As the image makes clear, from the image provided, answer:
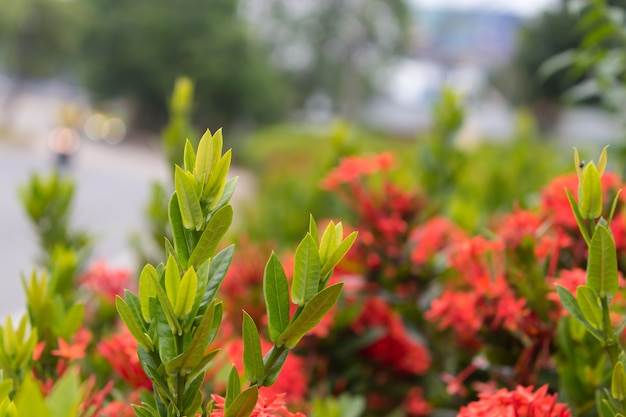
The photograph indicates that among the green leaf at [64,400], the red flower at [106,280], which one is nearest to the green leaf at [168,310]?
the green leaf at [64,400]

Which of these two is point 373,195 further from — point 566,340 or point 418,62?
point 418,62

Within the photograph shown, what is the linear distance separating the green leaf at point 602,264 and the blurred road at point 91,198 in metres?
1.15

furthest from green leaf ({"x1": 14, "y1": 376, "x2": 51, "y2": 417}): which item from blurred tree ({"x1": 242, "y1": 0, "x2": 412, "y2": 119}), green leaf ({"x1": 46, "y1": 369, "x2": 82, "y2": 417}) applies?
blurred tree ({"x1": 242, "y1": 0, "x2": 412, "y2": 119})

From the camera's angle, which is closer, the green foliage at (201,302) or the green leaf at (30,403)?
the green leaf at (30,403)

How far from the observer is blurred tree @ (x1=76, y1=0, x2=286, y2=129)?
22.8m

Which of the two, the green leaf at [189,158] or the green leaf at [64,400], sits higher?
the green leaf at [189,158]

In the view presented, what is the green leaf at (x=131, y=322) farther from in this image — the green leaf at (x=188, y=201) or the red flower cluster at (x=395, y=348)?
the red flower cluster at (x=395, y=348)

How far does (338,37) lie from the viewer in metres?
30.7

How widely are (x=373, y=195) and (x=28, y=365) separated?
848mm

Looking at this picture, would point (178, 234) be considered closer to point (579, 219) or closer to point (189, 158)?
point (189, 158)

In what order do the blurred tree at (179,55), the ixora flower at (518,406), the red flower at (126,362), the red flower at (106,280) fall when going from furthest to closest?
the blurred tree at (179,55) < the red flower at (106,280) < the red flower at (126,362) < the ixora flower at (518,406)

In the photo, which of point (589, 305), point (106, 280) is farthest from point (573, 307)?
point (106, 280)

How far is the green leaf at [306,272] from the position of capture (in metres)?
0.58

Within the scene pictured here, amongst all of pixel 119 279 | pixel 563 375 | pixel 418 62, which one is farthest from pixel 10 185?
pixel 418 62
